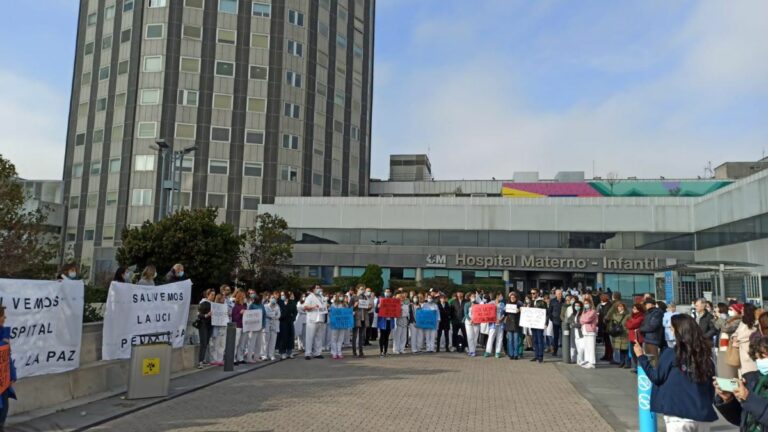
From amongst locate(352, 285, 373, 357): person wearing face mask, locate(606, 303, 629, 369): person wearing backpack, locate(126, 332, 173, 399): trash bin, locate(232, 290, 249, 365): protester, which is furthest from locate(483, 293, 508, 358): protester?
locate(126, 332, 173, 399): trash bin

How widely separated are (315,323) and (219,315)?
3.46 m

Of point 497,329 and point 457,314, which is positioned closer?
point 497,329

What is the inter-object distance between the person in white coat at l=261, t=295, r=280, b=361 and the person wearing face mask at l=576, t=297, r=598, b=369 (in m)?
9.05

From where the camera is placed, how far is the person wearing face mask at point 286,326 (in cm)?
1847

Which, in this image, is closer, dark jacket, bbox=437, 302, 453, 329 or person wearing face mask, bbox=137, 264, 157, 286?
person wearing face mask, bbox=137, 264, 157, 286

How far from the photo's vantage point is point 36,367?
10000 mm

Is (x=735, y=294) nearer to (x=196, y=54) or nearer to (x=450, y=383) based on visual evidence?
(x=450, y=383)

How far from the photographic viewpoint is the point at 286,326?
18.7 meters

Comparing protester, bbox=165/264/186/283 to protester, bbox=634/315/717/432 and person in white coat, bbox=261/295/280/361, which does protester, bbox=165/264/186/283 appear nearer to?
person in white coat, bbox=261/295/280/361

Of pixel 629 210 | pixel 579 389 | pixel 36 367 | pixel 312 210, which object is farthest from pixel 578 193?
pixel 36 367

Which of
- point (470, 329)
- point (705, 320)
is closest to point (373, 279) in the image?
point (470, 329)

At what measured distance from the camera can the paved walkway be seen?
30.5ft

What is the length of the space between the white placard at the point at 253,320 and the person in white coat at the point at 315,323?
1.79 m

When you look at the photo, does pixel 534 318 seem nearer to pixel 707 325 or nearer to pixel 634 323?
pixel 634 323
